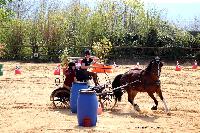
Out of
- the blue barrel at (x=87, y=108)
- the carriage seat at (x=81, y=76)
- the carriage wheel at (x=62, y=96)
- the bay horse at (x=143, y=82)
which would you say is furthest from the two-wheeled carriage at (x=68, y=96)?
the blue barrel at (x=87, y=108)

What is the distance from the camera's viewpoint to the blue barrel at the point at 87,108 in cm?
1150

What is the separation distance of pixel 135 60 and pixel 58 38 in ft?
21.3

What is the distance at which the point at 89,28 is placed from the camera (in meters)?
37.7

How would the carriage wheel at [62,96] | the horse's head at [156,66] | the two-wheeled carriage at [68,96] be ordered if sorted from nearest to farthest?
the horse's head at [156,66], the two-wheeled carriage at [68,96], the carriage wheel at [62,96]

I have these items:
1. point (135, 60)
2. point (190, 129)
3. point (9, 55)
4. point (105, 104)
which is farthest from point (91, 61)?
point (9, 55)

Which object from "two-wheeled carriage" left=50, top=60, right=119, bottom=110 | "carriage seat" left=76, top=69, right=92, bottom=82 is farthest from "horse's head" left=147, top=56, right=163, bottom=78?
"carriage seat" left=76, top=69, right=92, bottom=82

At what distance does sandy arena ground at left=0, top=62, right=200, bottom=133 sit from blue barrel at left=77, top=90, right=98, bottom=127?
0.63ft

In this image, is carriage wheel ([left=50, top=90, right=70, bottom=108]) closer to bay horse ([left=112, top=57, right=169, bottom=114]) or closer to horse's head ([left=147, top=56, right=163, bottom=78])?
bay horse ([left=112, top=57, right=169, bottom=114])

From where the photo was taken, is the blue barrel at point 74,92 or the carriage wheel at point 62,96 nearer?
the blue barrel at point 74,92

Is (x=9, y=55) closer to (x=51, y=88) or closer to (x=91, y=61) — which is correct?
(x=51, y=88)

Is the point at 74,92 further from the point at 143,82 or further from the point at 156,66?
the point at 156,66

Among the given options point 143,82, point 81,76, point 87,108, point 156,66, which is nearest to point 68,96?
point 81,76

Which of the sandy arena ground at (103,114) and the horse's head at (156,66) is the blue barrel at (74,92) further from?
the horse's head at (156,66)

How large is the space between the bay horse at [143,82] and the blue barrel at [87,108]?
9.53 ft
